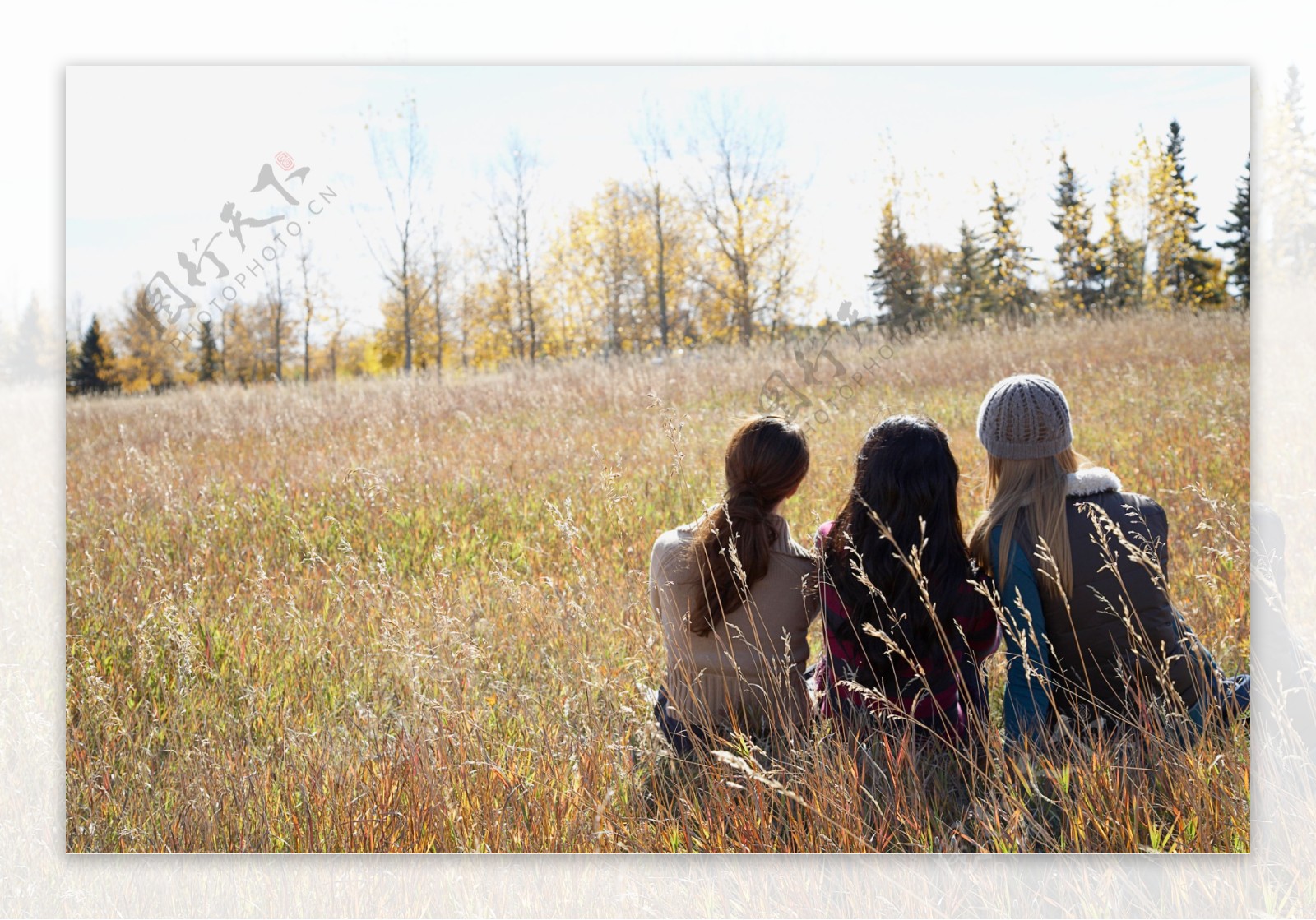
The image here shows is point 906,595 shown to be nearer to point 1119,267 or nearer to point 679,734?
point 679,734

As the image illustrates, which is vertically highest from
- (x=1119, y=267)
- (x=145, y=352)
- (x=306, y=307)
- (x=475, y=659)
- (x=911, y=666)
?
(x=1119, y=267)

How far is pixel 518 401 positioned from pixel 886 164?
172 inches

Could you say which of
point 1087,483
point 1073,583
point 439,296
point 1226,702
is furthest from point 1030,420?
point 439,296

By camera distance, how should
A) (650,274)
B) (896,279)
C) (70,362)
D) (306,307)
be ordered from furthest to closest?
(650,274)
(896,279)
(306,307)
(70,362)

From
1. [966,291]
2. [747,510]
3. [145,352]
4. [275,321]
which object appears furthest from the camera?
[966,291]

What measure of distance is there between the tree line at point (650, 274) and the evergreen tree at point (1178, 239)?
24 mm

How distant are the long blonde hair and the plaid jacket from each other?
0.14 metres

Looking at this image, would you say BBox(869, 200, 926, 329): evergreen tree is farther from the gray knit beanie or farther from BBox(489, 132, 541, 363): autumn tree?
the gray knit beanie

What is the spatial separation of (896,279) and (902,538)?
264 inches

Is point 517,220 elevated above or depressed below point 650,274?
below

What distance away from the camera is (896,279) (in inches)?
327

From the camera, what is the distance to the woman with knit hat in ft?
7.09

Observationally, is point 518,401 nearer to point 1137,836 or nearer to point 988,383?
point 988,383

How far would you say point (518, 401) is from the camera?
775 cm
